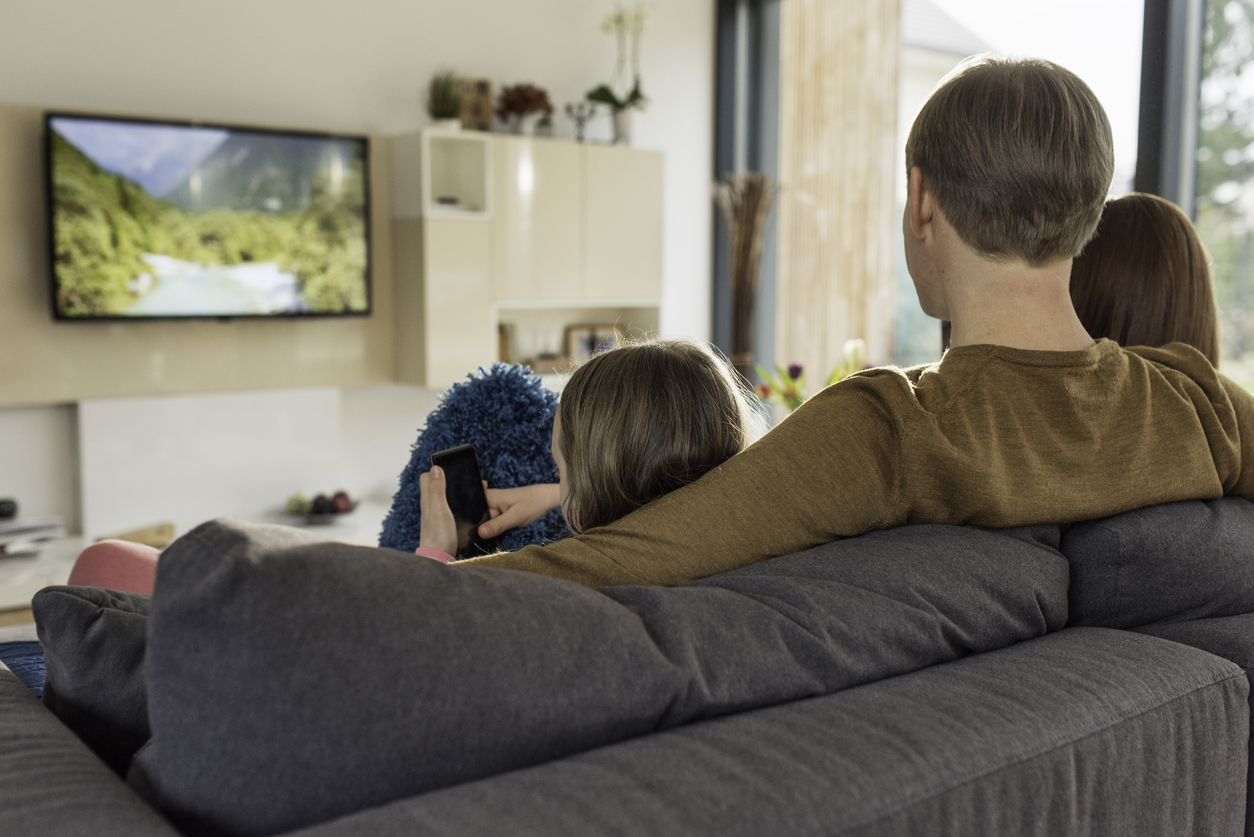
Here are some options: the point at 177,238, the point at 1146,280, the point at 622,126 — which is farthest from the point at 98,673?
the point at 622,126

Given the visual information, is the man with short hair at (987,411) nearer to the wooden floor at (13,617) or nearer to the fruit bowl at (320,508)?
the wooden floor at (13,617)

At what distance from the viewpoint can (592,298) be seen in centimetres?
430

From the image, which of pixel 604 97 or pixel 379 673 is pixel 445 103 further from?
pixel 379 673

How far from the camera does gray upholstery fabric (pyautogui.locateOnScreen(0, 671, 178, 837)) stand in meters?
0.61

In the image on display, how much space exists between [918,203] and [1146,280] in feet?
1.52

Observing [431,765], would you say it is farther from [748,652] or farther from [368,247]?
[368,247]

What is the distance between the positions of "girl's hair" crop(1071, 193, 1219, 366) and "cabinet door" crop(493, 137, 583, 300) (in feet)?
9.35

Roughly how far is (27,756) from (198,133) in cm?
314

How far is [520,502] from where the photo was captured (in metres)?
1.49

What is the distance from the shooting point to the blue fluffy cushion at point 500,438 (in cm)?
154

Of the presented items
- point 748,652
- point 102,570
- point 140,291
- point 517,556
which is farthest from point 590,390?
point 140,291

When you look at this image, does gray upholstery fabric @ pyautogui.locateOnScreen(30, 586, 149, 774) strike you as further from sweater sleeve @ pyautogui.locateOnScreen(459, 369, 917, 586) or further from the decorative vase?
the decorative vase

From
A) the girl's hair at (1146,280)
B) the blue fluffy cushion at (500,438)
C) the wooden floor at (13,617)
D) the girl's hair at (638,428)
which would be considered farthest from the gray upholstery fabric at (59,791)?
the wooden floor at (13,617)

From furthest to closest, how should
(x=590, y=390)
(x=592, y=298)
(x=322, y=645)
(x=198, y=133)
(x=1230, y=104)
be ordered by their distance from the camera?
(x=592, y=298) < (x=198, y=133) < (x=1230, y=104) < (x=590, y=390) < (x=322, y=645)
